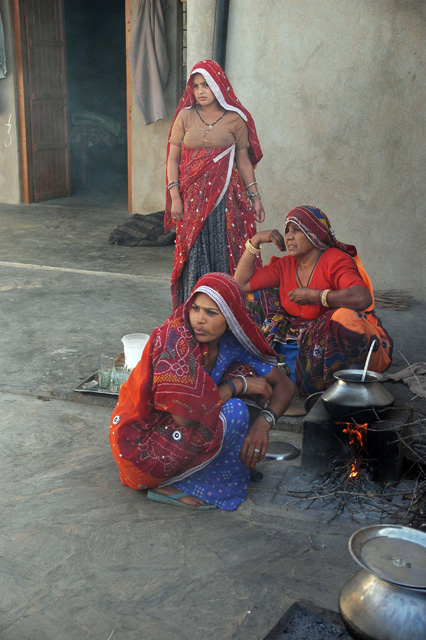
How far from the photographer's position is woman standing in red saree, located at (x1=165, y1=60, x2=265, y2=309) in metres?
4.95

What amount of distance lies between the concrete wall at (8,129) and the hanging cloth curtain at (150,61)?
6.99ft

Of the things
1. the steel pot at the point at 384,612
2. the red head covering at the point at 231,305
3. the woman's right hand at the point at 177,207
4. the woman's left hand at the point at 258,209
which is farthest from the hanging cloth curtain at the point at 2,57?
the steel pot at the point at 384,612

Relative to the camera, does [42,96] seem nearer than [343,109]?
No

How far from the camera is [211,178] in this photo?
16.4 feet

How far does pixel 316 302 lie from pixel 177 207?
1.53 metres

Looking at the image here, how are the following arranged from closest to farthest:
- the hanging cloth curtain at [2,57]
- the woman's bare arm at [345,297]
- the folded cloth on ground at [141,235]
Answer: the woman's bare arm at [345,297]
the folded cloth on ground at [141,235]
the hanging cloth curtain at [2,57]

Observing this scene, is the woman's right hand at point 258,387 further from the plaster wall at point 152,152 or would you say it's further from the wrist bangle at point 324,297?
the plaster wall at point 152,152

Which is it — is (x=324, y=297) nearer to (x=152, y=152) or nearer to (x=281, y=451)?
(x=281, y=451)

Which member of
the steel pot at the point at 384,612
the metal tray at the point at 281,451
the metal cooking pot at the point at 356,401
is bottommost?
the metal tray at the point at 281,451

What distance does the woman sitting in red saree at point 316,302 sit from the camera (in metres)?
3.89

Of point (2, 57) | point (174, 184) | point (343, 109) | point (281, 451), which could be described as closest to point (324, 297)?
point (281, 451)

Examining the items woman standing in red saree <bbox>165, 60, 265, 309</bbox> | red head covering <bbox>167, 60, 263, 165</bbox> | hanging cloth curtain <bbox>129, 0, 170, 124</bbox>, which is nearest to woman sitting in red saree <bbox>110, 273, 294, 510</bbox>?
woman standing in red saree <bbox>165, 60, 265, 309</bbox>

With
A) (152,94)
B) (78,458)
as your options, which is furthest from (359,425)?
(152,94)

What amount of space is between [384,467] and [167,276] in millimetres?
4191
